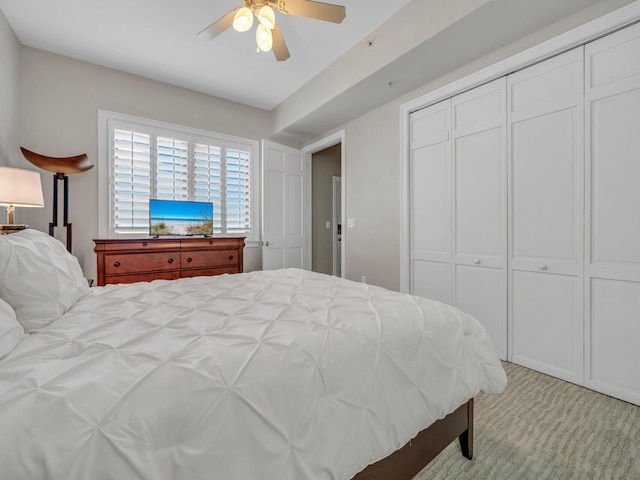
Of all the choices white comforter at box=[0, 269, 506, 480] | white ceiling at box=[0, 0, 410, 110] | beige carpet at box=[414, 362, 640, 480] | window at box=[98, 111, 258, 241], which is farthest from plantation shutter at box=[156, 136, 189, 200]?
beige carpet at box=[414, 362, 640, 480]

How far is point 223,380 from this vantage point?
0.75m

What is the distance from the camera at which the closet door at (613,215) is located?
1.85 m

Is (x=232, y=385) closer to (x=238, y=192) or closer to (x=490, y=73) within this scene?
(x=490, y=73)

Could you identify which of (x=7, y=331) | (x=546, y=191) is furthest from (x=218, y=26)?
(x=546, y=191)

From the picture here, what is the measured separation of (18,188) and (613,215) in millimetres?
3949

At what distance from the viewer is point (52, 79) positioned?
310cm

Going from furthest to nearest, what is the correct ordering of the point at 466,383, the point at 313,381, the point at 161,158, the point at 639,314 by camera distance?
the point at 161,158 < the point at 639,314 < the point at 466,383 < the point at 313,381

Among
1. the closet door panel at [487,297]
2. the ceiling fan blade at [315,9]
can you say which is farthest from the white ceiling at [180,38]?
the closet door panel at [487,297]

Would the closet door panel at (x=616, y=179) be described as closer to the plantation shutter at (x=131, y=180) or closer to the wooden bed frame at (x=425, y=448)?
Answer: the wooden bed frame at (x=425, y=448)

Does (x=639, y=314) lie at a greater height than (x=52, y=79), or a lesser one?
lesser

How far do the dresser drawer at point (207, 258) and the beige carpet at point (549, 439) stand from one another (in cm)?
277

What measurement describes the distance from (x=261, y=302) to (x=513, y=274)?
2103 millimetres

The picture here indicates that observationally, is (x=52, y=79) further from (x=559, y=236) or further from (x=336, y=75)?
(x=559, y=236)

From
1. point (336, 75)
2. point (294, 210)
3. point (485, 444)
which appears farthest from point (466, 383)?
point (294, 210)
